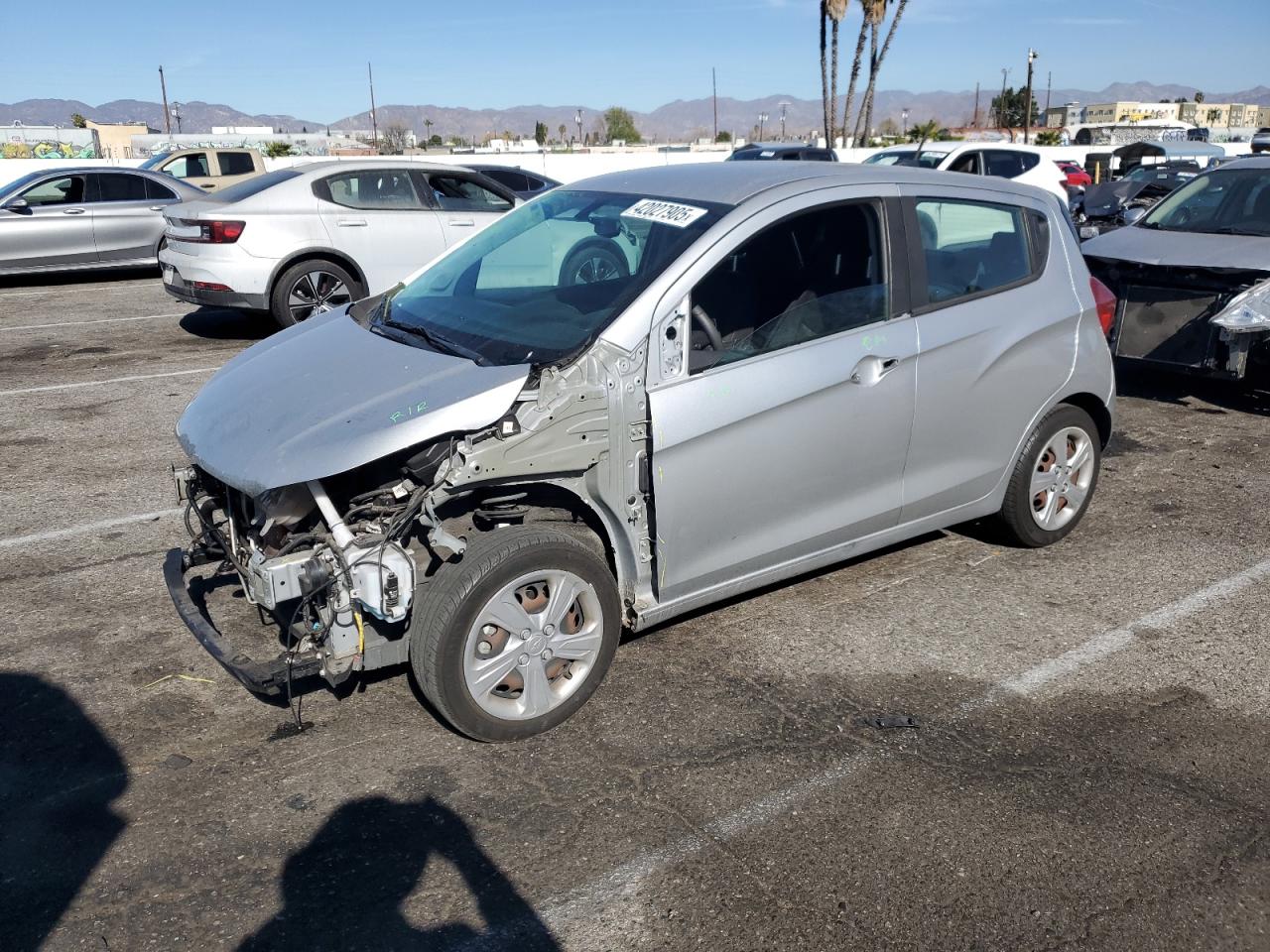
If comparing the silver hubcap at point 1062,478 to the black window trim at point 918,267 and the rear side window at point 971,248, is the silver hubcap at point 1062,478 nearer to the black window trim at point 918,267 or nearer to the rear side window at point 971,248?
the rear side window at point 971,248

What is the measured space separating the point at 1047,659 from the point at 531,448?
2279 mm

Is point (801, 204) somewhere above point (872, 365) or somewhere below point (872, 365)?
above

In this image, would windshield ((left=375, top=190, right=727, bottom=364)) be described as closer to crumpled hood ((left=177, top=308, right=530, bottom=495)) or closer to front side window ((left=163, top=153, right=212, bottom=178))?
crumpled hood ((left=177, top=308, right=530, bottom=495))

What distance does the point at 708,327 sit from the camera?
156 inches

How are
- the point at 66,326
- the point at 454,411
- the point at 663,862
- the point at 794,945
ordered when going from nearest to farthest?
the point at 794,945 < the point at 663,862 < the point at 454,411 < the point at 66,326

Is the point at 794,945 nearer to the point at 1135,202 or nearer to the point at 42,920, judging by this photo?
the point at 42,920

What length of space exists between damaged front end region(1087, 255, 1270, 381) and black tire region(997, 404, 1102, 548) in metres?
2.66

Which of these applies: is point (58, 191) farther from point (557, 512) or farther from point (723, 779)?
point (723, 779)

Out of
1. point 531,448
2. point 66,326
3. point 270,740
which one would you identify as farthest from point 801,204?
point 66,326

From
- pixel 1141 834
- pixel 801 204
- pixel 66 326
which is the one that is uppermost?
pixel 801 204

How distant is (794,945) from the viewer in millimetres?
2814

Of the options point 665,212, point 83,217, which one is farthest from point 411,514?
point 83,217

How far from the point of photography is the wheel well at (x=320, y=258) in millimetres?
10016

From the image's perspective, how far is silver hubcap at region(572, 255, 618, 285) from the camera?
4.20 m
